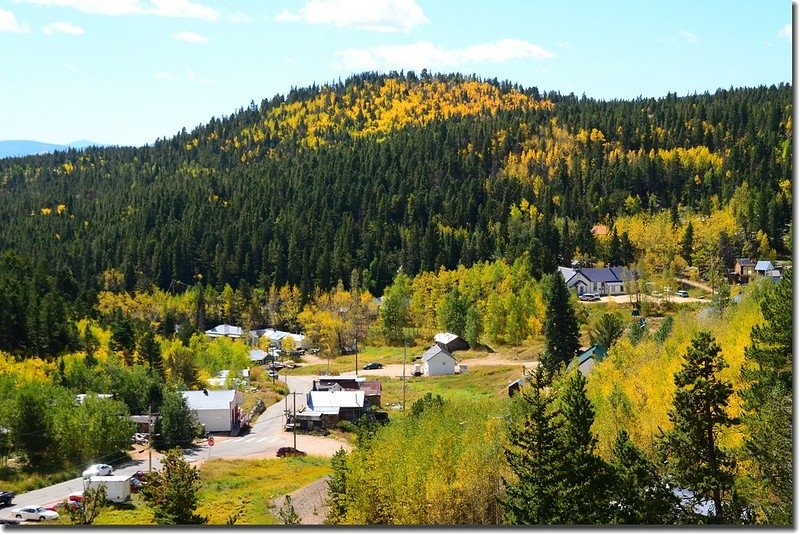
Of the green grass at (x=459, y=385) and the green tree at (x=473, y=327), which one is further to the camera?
the green tree at (x=473, y=327)

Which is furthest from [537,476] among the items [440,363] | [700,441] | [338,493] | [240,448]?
[440,363]

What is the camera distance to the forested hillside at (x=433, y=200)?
86312 millimetres

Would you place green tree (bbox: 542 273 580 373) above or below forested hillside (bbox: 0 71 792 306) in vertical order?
below

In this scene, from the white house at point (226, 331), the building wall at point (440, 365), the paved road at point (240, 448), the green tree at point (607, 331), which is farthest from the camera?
the white house at point (226, 331)

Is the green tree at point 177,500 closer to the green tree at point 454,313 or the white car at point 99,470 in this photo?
the white car at point 99,470

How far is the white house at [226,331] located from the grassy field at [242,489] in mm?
42350

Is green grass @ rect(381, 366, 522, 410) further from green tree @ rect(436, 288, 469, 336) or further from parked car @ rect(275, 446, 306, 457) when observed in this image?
parked car @ rect(275, 446, 306, 457)

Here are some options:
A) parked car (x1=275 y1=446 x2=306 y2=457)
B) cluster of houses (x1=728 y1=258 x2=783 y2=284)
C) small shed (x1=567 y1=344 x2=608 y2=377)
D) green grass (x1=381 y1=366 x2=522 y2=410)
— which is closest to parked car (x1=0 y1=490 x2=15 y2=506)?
parked car (x1=275 y1=446 x2=306 y2=457)

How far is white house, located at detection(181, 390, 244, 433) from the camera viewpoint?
43000 millimetres

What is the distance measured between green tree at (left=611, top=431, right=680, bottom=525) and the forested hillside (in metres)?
60.0

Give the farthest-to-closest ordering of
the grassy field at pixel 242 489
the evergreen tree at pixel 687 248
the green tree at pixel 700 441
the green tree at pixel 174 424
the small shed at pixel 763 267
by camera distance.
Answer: the evergreen tree at pixel 687 248, the small shed at pixel 763 267, the green tree at pixel 174 424, the grassy field at pixel 242 489, the green tree at pixel 700 441

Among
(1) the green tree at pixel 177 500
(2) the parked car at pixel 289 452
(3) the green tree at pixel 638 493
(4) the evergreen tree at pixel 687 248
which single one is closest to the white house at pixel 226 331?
(2) the parked car at pixel 289 452

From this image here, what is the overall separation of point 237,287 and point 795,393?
84012 mm

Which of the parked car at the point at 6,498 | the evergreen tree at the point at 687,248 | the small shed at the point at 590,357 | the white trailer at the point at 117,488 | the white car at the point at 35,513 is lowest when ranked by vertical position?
the parked car at the point at 6,498
